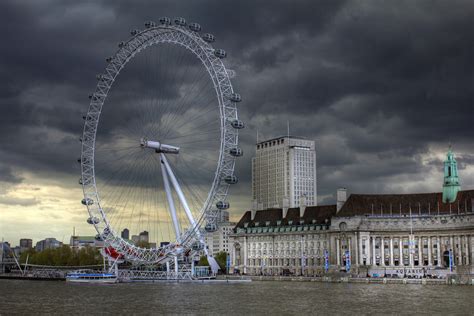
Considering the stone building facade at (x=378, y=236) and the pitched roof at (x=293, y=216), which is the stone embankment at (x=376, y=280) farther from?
the pitched roof at (x=293, y=216)

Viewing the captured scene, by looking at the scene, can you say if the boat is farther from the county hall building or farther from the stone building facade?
the stone building facade

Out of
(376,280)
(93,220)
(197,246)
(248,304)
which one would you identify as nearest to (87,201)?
(93,220)

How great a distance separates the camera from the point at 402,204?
150 m

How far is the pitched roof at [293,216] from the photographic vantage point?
158m

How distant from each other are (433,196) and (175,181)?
65067mm

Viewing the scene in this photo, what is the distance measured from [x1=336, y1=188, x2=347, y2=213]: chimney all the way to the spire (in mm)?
21006

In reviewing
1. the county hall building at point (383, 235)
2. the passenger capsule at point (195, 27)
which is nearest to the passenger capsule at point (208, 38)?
the passenger capsule at point (195, 27)

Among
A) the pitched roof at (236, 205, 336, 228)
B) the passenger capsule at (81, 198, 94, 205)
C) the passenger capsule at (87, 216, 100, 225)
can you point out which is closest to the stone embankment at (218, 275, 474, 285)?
the pitched roof at (236, 205, 336, 228)

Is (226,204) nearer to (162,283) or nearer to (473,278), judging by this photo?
(162,283)

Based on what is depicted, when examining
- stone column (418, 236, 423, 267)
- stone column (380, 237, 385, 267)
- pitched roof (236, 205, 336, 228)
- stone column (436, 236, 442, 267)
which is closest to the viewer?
stone column (436, 236, 442, 267)

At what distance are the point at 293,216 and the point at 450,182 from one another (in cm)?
3691

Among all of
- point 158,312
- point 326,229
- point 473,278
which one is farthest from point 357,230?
point 158,312

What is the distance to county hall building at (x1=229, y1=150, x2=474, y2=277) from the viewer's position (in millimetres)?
141375

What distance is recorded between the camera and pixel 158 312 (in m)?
61.6
